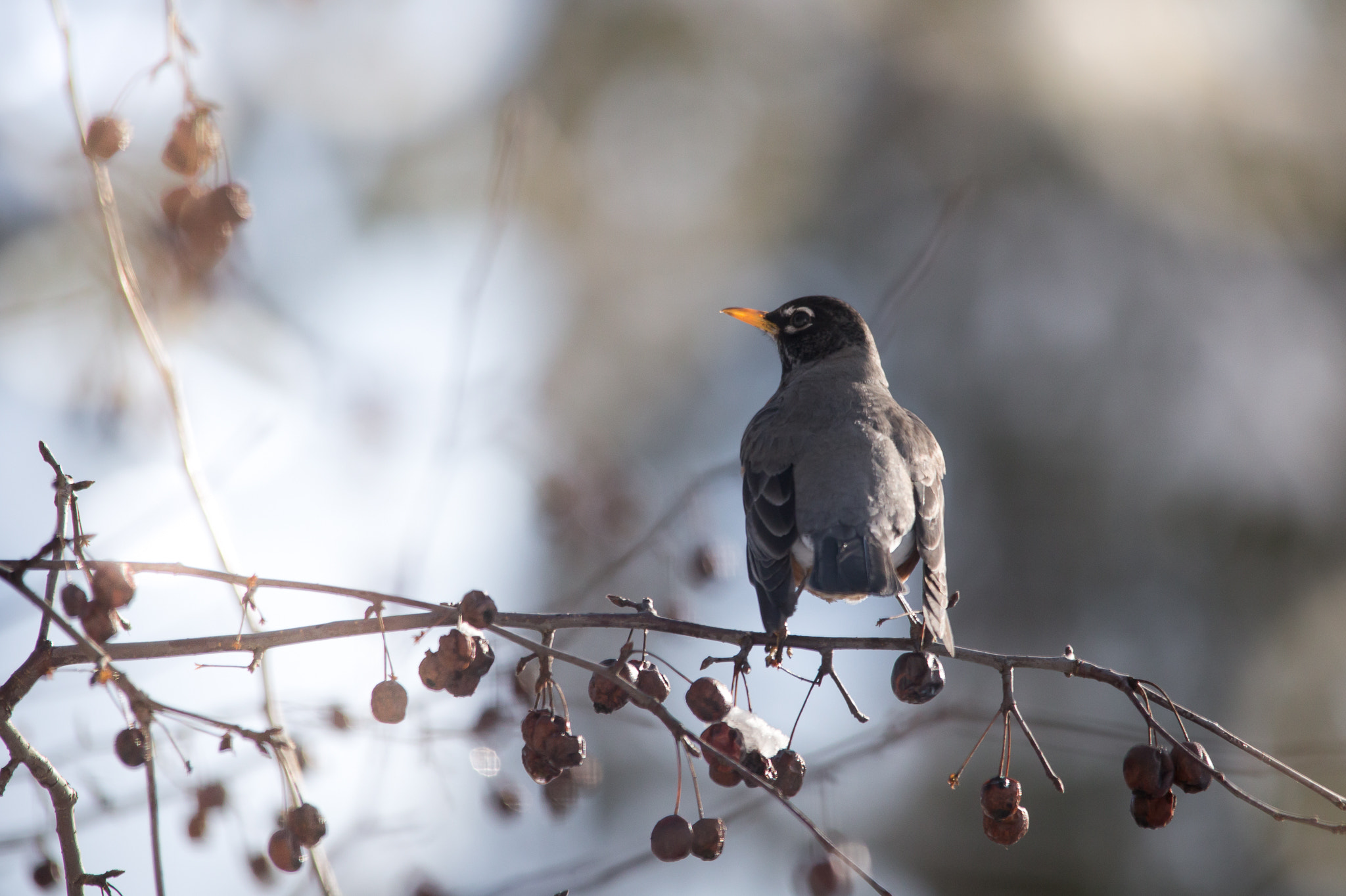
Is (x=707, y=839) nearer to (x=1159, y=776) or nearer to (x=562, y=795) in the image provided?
(x=562, y=795)

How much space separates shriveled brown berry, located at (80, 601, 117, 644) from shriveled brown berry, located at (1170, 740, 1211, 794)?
1.92 m

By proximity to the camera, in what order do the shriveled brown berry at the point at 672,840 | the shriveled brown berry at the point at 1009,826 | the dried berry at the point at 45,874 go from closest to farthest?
the shriveled brown berry at the point at 672,840 → the shriveled brown berry at the point at 1009,826 → the dried berry at the point at 45,874

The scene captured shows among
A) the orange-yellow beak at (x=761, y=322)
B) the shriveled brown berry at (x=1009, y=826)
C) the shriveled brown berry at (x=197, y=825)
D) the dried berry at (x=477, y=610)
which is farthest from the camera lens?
the orange-yellow beak at (x=761, y=322)

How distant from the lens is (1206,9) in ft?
29.1

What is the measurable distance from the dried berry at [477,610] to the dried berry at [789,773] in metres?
0.74

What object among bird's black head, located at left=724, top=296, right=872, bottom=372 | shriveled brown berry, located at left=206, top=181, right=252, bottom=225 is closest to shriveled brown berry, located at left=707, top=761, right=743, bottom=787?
shriveled brown berry, located at left=206, top=181, right=252, bottom=225

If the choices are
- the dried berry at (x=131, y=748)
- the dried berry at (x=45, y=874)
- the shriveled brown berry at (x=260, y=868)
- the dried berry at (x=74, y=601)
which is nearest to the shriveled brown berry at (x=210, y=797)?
the shriveled brown berry at (x=260, y=868)

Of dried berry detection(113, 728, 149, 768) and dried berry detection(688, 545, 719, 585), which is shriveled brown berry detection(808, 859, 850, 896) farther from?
dried berry detection(113, 728, 149, 768)

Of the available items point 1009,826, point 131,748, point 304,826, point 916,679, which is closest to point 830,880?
point 1009,826

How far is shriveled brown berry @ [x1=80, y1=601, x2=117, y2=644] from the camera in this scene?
1714 millimetres

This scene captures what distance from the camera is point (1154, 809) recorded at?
207cm

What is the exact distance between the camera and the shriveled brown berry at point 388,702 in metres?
1.90

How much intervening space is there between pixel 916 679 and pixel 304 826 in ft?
4.08

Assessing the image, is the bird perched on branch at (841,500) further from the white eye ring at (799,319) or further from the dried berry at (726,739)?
the white eye ring at (799,319)
